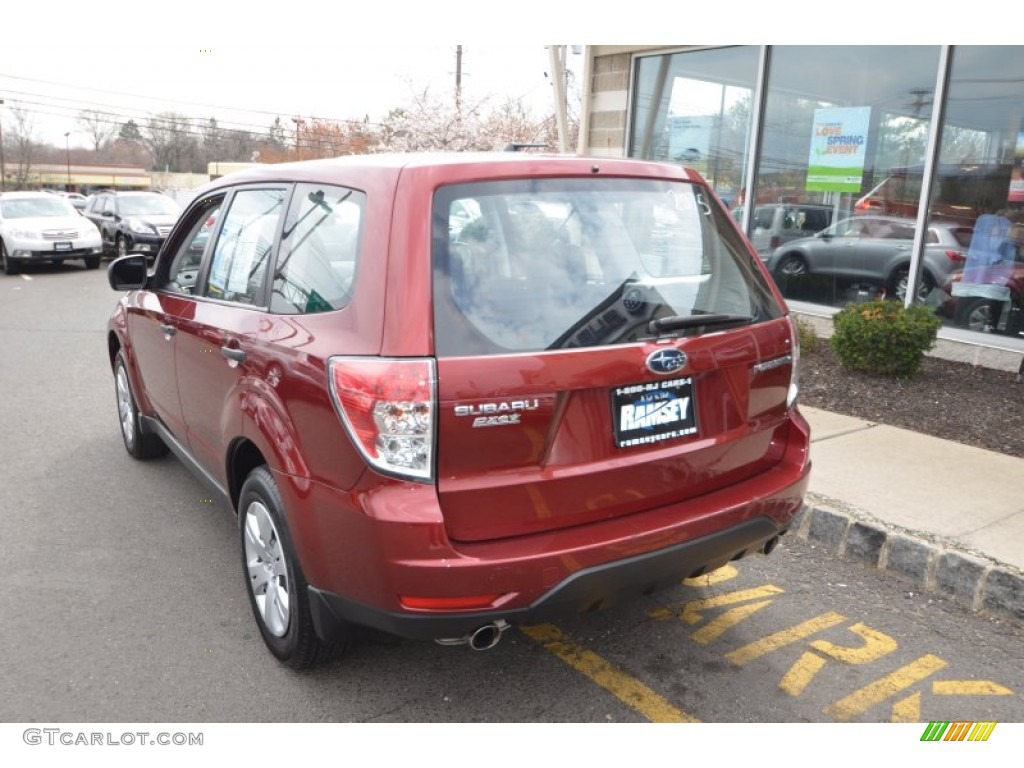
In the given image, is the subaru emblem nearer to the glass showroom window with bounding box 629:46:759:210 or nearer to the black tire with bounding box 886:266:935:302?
the black tire with bounding box 886:266:935:302

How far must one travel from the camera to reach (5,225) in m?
17.0

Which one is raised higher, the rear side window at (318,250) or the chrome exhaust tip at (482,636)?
the rear side window at (318,250)

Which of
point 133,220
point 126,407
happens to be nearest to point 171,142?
point 133,220

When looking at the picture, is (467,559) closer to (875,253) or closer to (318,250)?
(318,250)

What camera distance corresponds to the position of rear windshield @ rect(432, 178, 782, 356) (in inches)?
98.6

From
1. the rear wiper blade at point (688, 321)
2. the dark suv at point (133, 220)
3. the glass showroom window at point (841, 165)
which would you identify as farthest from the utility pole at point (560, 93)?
the dark suv at point (133, 220)

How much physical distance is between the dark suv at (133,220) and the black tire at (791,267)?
14.1 metres

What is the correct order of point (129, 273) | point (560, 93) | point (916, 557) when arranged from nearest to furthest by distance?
1. point (916, 557)
2. point (129, 273)
3. point (560, 93)

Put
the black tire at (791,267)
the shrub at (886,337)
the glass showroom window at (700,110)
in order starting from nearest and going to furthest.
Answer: the shrub at (886,337) → the black tire at (791,267) → the glass showroom window at (700,110)

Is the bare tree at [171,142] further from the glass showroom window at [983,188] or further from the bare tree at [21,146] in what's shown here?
the glass showroom window at [983,188]

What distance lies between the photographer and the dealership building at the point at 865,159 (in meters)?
7.30

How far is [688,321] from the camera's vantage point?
9.05ft

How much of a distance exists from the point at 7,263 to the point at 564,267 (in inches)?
702

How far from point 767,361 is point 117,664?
2659 millimetres
